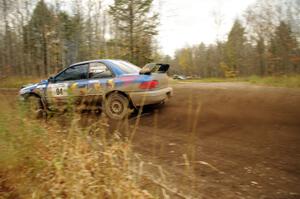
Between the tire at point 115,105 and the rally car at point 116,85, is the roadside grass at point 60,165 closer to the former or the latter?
the rally car at point 116,85

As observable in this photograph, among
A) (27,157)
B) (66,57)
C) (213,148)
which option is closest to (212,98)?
(213,148)

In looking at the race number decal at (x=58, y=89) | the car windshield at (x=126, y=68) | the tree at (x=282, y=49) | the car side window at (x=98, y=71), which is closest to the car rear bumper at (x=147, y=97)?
the car windshield at (x=126, y=68)

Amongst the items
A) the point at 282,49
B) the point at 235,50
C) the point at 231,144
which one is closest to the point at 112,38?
the point at 282,49

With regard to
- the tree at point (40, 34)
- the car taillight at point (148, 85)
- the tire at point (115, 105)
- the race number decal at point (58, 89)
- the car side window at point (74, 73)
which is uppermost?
the tree at point (40, 34)

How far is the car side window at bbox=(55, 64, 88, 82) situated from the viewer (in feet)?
27.2

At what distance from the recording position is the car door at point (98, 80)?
7.90 meters

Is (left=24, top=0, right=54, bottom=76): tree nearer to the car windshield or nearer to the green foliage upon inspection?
the car windshield

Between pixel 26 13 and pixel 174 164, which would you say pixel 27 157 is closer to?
pixel 174 164

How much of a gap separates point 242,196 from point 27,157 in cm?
255

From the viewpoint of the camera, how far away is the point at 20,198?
9.97 ft

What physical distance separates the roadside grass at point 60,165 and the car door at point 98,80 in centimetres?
381

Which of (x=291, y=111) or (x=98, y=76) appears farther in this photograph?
(x=98, y=76)

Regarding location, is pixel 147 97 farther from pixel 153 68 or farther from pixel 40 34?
pixel 40 34

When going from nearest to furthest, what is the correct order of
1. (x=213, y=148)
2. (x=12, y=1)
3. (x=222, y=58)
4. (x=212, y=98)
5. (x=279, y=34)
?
(x=213, y=148) → (x=212, y=98) → (x=279, y=34) → (x=12, y=1) → (x=222, y=58)
